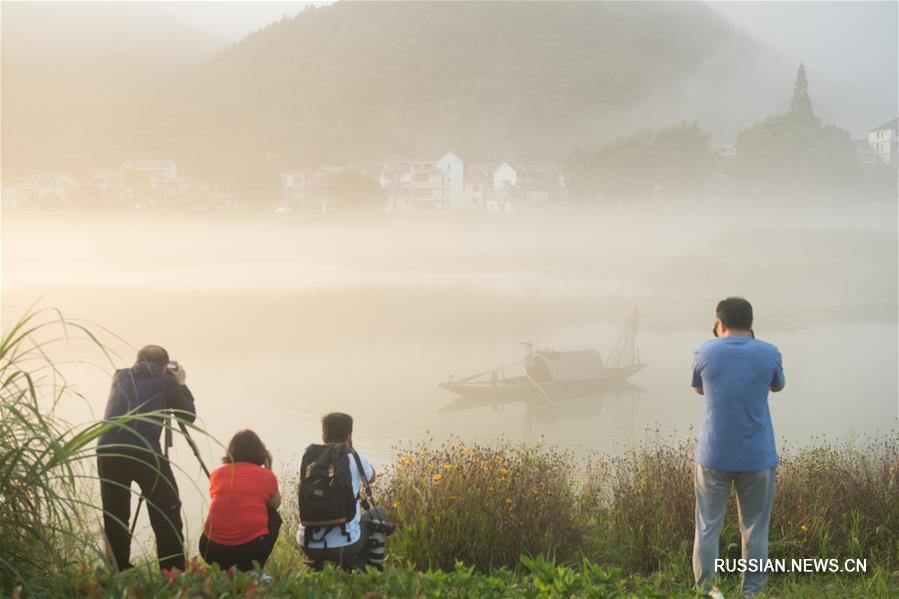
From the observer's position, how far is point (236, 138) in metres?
132

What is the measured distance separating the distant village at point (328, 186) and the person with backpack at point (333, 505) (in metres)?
107

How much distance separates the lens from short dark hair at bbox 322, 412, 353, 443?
161 inches

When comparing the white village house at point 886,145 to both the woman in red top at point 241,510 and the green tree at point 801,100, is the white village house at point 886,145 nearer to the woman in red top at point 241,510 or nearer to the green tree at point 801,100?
the green tree at point 801,100

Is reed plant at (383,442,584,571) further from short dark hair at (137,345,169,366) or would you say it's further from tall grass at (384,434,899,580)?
short dark hair at (137,345,169,366)

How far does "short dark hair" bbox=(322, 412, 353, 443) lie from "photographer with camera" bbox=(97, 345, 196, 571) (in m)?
0.61

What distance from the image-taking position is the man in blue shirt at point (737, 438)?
13.0ft

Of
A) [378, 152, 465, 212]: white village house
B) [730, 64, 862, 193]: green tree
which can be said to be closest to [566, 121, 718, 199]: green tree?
[730, 64, 862, 193]: green tree

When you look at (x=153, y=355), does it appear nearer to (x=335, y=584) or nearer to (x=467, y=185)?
(x=335, y=584)

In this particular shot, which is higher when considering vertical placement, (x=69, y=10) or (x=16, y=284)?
(x=69, y=10)

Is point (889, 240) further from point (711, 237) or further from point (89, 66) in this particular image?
point (89, 66)

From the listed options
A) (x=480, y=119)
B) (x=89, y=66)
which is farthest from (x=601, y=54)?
(x=89, y=66)

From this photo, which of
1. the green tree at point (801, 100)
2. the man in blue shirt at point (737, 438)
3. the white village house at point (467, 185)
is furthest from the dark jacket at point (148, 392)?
the green tree at point (801, 100)

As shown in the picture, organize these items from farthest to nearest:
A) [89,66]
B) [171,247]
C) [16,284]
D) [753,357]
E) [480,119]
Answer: [89,66] → [480,119] → [171,247] → [16,284] → [753,357]

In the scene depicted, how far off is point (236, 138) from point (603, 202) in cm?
5571
